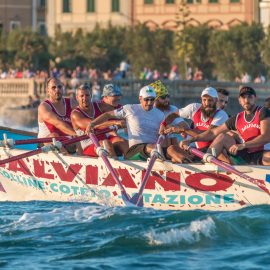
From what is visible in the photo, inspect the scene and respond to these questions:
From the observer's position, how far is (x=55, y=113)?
22328 millimetres

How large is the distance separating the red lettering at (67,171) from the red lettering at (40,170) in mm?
216

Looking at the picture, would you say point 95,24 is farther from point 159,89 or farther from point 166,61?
A: point 159,89

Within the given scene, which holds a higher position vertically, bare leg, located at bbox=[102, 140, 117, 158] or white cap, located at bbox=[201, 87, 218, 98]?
white cap, located at bbox=[201, 87, 218, 98]

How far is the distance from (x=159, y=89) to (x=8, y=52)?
47.6m

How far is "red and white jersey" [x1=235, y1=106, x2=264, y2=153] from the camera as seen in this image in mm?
19906

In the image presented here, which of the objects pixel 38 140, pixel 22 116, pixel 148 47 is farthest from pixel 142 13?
pixel 38 140

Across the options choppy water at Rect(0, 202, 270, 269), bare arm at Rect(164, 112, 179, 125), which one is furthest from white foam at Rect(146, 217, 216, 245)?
bare arm at Rect(164, 112, 179, 125)

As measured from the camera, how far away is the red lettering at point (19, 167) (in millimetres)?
22172

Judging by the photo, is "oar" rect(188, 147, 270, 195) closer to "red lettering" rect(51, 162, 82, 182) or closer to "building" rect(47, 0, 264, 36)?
"red lettering" rect(51, 162, 82, 182)

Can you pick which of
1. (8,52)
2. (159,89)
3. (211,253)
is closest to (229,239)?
(211,253)

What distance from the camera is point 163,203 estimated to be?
20422mm

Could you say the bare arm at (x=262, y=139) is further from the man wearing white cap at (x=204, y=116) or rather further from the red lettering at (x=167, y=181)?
the red lettering at (x=167, y=181)

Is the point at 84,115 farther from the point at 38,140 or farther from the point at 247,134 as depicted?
the point at 247,134

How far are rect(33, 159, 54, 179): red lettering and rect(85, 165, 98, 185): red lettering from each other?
2.70ft
